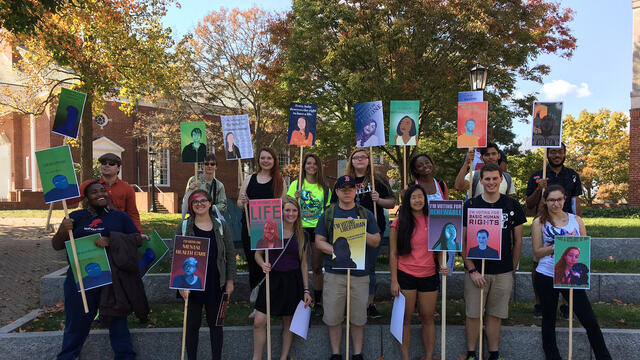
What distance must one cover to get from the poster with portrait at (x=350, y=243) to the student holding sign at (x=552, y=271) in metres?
1.81

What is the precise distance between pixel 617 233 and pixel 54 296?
1101cm

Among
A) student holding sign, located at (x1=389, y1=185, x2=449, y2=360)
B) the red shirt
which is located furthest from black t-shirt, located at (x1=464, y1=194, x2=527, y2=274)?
the red shirt

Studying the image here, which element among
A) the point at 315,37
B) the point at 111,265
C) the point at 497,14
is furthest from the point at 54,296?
the point at 497,14

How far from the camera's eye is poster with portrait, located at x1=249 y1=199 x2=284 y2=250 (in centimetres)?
448

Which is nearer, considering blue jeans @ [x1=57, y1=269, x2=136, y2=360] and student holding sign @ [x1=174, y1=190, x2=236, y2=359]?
blue jeans @ [x1=57, y1=269, x2=136, y2=360]

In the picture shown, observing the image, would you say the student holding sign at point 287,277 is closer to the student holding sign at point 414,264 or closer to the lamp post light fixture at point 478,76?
the student holding sign at point 414,264

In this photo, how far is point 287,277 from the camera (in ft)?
15.2

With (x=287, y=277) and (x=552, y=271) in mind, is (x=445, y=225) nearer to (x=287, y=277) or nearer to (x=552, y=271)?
(x=552, y=271)

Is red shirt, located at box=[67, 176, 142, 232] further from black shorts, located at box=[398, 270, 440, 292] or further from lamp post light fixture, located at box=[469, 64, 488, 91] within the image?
lamp post light fixture, located at box=[469, 64, 488, 91]

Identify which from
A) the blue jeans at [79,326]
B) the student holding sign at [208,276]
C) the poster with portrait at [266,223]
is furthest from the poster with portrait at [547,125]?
the blue jeans at [79,326]

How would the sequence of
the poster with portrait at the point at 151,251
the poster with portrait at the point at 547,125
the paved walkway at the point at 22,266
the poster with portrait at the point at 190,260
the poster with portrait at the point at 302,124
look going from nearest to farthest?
the poster with portrait at the point at 190,260 < the poster with portrait at the point at 151,251 < the poster with portrait at the point at 547,125 < the poster with portrait at the point at 302,124 < the paved walkway at the point at 22,266

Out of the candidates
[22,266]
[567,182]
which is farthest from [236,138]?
[22,266]

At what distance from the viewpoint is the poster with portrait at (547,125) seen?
5059 millimetres

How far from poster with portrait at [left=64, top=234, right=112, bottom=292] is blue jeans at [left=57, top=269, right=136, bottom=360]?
159 millimetres
